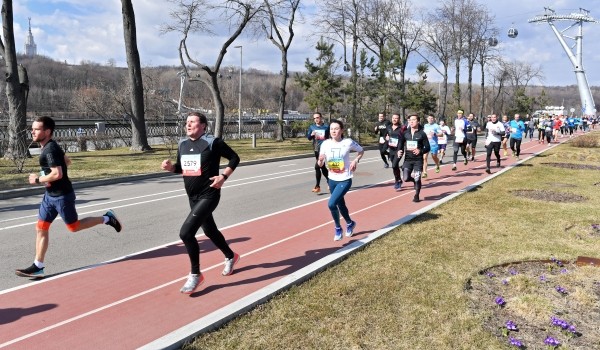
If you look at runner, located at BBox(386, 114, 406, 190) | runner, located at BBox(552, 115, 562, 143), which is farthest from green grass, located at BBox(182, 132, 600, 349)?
runner, located at BBox(552, 115, 562, 143)

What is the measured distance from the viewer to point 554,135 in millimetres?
34500

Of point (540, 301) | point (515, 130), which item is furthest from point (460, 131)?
point (540, 301)

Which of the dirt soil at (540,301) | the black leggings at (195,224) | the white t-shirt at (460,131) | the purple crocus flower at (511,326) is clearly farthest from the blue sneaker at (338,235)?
the white t-shirt at (460,131)

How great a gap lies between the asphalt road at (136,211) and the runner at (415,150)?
81.7 inches

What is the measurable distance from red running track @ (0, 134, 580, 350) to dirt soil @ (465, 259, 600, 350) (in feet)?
6.94

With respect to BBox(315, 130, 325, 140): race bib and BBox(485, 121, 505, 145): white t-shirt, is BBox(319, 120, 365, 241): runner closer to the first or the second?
BBox(315, 130, 325, 140): race bib

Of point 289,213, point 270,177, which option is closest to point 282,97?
point 270,177

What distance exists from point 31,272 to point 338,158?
14.3ft

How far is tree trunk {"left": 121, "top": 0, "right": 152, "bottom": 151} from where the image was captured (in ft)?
75.7

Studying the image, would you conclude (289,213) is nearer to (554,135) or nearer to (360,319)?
(360,319)

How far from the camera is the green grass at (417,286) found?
159 inches

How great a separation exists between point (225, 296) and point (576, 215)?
6.94 m

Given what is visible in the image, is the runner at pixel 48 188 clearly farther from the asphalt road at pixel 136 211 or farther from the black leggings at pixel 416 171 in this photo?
the black leggings at pixel 416 171

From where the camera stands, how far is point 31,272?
18.5 feet
